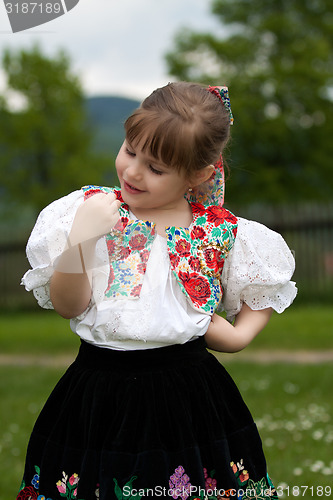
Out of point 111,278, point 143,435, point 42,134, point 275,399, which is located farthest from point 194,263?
point 42,134

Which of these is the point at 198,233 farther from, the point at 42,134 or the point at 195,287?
the point at 42,134

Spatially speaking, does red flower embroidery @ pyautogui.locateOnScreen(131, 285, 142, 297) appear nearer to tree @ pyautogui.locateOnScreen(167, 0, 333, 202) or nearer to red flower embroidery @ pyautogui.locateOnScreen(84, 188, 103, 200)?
red flower embroidery @ pyautogui.locateOnScreen(84, 188, 103, 200)

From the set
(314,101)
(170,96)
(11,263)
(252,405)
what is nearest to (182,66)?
(314,101)

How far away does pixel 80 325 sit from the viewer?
2277 millimetres

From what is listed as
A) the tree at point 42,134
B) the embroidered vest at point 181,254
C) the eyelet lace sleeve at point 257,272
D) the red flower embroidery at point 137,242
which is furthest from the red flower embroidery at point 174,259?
the tree at point 42,134

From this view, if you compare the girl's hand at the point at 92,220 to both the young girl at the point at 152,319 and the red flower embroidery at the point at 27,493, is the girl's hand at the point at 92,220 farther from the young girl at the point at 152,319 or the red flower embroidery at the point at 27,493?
the red flower embroidery at the point at 27,493

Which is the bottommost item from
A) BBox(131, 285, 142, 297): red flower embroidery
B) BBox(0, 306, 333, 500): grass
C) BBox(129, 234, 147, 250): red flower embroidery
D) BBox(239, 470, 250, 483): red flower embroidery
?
BBox(0, 306, 333, 500): grass

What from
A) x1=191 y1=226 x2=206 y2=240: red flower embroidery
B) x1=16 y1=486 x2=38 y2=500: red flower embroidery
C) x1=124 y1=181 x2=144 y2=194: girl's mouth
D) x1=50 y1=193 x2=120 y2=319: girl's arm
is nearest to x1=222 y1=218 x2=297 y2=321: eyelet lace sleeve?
x1=191 y1=226 x2=206 y2=240: red flower embroidery

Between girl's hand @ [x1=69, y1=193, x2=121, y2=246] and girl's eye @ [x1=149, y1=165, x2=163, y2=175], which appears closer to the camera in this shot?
girl's hand @ [x1=69, y1=193, x2=121, y2=246]

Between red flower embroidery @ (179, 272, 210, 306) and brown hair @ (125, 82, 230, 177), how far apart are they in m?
0.34

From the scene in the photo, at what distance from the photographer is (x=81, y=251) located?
207 cm

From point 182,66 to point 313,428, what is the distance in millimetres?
23676

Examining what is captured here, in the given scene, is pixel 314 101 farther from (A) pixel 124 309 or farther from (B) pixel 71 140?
(A) pixel 124 309

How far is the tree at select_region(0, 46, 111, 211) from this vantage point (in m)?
24.2
